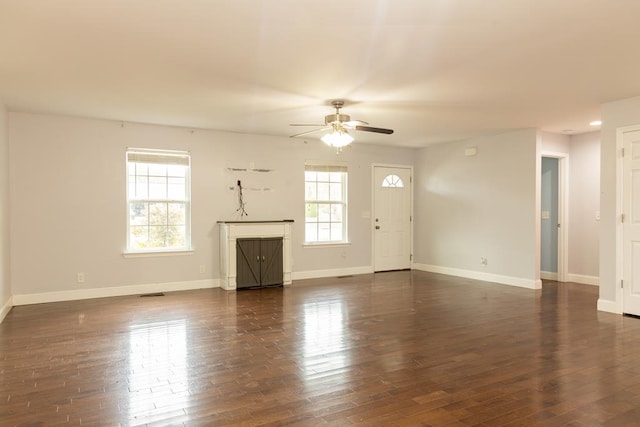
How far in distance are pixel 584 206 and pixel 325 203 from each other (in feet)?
14.4

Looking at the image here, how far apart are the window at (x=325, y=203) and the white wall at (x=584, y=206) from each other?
3.92m

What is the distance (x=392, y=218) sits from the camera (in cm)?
868

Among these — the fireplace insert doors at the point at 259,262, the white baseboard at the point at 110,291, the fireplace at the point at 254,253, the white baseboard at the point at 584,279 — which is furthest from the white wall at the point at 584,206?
the white baseboard at the point at 110,291

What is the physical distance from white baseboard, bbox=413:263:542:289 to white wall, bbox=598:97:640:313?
1.40 metres

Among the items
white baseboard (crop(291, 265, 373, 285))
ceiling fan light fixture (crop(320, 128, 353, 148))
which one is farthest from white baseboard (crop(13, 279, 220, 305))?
ceiling fan light fixture (crop(320, 128, 353, 148))

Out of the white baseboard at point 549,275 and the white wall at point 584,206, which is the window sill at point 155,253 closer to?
the white baseboard at point 549,275

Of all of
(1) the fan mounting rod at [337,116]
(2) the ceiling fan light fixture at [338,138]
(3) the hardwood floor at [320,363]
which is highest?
(1) the fan mounting rod at [337,116]

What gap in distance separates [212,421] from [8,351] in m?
2.43

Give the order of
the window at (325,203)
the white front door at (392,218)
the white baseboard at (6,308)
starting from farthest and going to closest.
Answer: the white front door at (392,218)
the window at (325,203)
the white baseboard at (6,308)

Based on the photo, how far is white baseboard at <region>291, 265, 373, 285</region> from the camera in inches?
296

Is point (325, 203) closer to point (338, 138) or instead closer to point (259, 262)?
point (259, 262)

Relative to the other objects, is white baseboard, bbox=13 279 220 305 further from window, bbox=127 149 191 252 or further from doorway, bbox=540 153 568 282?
doorway, bbox=540 153 568 282

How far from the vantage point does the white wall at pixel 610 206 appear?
4957 millimetres

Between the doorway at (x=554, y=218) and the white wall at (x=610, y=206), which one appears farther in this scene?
the doorway at (x=554, y=218)
